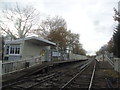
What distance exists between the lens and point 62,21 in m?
64.1

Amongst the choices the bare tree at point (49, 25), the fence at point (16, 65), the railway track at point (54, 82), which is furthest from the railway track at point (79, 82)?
the bare tree at point (49, 25)

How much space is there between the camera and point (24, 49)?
27766mm

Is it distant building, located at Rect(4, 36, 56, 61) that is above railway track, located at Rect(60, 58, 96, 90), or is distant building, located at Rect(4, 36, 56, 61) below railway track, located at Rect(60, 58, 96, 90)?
above

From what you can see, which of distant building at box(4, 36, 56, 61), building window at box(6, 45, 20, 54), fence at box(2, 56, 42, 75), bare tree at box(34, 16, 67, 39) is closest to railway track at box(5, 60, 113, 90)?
fence at box(2, 56, 42, 75)

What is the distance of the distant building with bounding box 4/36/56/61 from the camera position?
1093 inches

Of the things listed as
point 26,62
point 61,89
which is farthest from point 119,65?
point 61,89

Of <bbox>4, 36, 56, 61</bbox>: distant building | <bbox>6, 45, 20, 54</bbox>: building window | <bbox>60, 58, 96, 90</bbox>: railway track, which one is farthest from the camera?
<bbox>6, 45, 20, 54</bbox>: building window

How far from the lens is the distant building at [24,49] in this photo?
27.8m

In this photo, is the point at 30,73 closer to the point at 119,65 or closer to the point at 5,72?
the point at 5,72

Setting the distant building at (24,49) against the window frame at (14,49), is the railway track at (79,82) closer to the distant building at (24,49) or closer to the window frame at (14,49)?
the distant building at (24,49)

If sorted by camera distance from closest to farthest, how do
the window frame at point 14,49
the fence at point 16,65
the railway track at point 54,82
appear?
the railway track at point 54,82 → the fence at point 16,65 → the window frame at point 14,49

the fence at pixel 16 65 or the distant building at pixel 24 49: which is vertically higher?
the distant building at pixel 24 49

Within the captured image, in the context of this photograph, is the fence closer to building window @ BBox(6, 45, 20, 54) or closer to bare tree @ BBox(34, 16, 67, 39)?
building window @ BBox(6, 45, 20, 54)

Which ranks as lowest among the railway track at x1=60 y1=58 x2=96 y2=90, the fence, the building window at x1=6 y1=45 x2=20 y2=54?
the railway track at x1=60 y1=58 x2=96 y2=90
